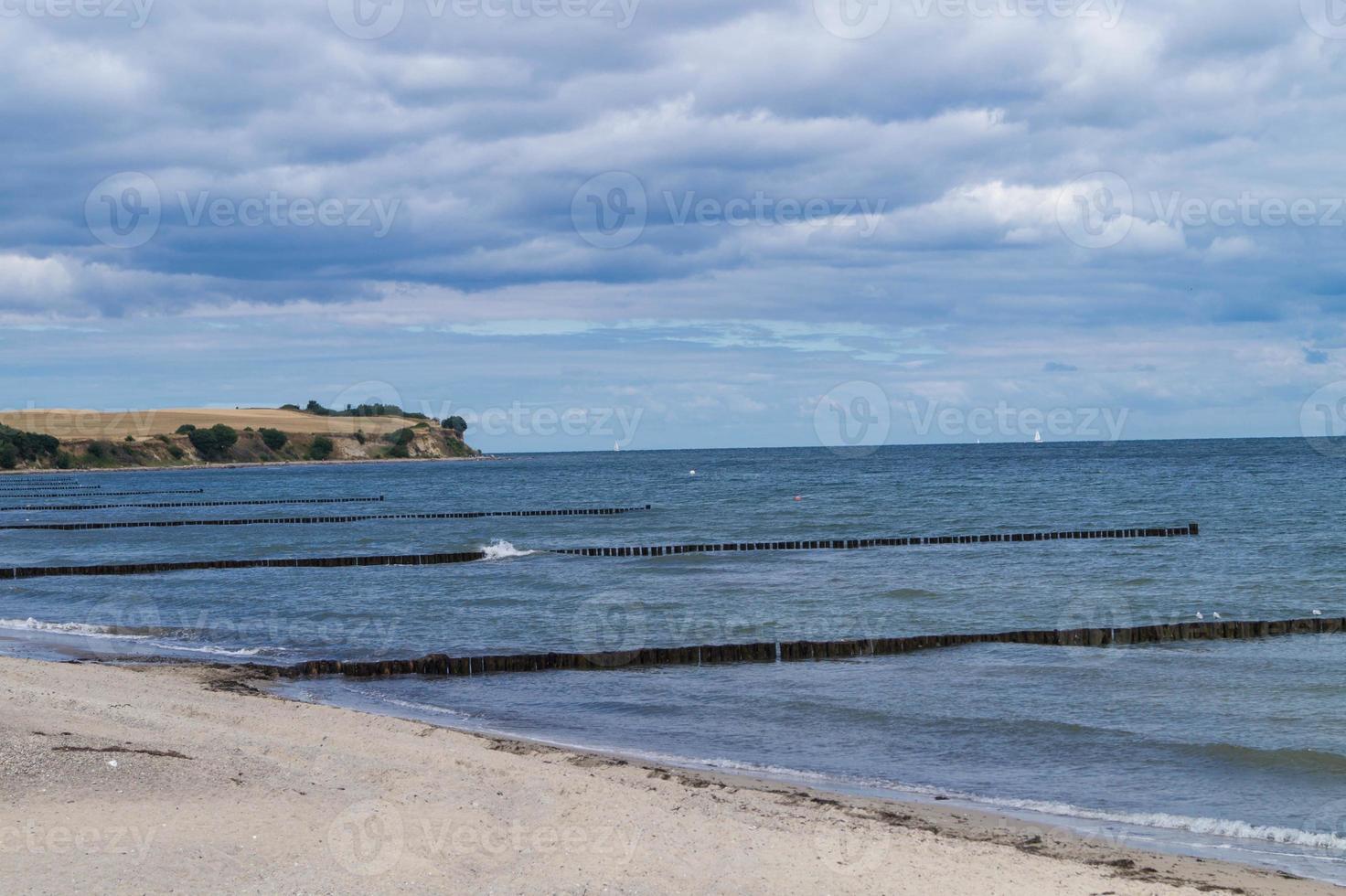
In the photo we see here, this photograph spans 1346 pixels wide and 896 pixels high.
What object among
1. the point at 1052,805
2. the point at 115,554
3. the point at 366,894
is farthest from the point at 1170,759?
the point at 115,554

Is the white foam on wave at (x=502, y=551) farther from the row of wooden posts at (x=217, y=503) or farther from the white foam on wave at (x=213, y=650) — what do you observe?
the row of wooden posts at (x=217, y=503)

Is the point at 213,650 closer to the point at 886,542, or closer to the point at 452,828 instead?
the point at 452,828

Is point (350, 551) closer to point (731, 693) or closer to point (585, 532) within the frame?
point (585, 532)

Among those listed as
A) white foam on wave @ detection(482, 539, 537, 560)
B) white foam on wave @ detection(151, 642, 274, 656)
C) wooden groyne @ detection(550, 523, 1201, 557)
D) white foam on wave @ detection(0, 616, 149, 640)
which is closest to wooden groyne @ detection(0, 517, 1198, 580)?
wooden groyne @ detection(550, 523, 1201, 557)

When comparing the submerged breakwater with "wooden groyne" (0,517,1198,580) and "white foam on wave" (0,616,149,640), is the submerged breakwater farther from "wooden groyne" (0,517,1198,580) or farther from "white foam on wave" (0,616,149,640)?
"white foam on wave" (0,616,149,640)

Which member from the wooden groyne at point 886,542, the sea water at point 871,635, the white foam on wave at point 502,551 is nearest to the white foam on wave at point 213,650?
the sea water at point 871,635

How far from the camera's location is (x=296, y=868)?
340 inches

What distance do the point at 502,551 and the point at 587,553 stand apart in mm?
3149

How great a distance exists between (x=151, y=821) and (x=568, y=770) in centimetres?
429

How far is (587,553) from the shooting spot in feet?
147

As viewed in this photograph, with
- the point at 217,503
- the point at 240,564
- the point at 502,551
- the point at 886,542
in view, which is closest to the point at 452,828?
the point at 240,564

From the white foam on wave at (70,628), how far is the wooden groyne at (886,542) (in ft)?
68.4

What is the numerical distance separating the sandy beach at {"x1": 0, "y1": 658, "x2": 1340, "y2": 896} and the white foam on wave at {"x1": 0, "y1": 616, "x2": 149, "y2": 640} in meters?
11.2

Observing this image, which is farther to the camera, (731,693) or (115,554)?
(115,554)
